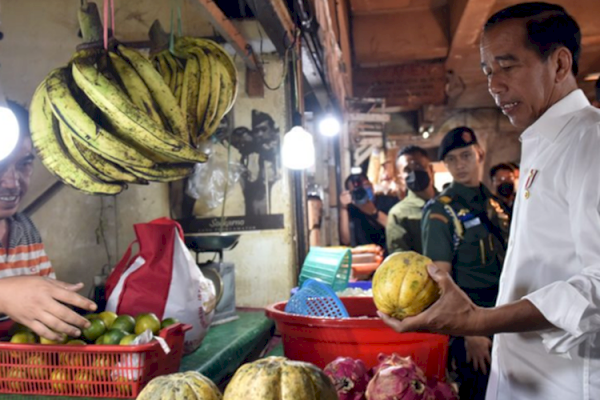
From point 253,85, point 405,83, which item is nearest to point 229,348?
point 253,85

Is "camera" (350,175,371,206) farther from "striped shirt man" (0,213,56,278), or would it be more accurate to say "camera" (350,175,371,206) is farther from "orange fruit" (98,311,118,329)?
"orange fruit" (98,311,118,329)

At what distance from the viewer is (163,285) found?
231cm

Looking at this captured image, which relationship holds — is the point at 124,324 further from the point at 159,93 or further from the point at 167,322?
the point at 159,93

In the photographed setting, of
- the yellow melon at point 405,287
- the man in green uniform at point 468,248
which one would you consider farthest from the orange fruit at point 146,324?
the man in green uniform at point 468,248

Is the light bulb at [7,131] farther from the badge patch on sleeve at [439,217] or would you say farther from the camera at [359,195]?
the camera at [359,195]

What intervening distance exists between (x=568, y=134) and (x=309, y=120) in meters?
5.03

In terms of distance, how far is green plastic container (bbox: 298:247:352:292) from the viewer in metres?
2.55

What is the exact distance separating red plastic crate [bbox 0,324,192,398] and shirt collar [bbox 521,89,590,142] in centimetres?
144

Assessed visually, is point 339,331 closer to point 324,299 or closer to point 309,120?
point 324,299

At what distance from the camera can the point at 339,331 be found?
170 centimetres

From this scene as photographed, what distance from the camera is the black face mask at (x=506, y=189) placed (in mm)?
5418

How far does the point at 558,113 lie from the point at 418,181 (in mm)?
2791

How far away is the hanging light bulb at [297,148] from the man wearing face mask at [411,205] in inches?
50.4

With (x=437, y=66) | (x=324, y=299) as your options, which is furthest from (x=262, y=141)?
(x=437, y=66)
